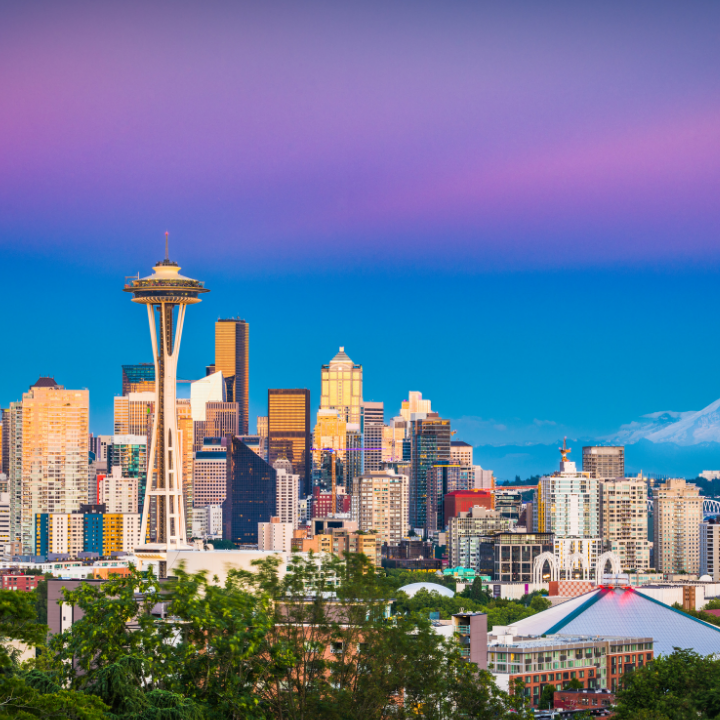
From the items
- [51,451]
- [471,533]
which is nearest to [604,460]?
[471,533]

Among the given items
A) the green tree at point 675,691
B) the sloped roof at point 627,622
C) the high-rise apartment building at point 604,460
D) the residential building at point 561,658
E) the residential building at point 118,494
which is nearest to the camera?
the green tree at point 675,691

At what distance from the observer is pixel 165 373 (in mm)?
103438

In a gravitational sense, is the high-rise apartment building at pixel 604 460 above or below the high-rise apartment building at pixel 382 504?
above

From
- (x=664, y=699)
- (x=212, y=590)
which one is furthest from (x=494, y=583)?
(x=212, y=590)

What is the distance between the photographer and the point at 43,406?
17350cm

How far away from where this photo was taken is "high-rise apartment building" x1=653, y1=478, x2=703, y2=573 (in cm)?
15725

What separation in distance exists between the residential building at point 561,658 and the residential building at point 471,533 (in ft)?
237

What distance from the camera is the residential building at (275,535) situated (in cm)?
16912

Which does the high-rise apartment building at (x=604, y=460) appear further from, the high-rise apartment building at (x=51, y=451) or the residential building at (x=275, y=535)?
the high-rise apartment building at (x=51, y=451)

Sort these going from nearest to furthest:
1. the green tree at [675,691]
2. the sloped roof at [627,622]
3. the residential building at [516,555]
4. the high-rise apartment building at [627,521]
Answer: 1. the green tree at [675,691]
2. the sloped roof at [627,622]
3. the residential building at [516,555]
4. the high-rise apartment building at [627,521]

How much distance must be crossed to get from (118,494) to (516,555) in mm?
56486

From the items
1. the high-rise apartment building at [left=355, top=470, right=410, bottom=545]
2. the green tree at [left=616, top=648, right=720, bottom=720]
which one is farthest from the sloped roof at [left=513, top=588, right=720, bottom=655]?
the high-rise apartment building at [left=355, top=470, right=410, bottom=545]

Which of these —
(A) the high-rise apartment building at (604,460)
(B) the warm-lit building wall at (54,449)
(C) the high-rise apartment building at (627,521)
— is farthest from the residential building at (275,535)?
(A) the high-rise apartment building at (604,460)

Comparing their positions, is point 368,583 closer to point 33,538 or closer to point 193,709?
point 193,709
